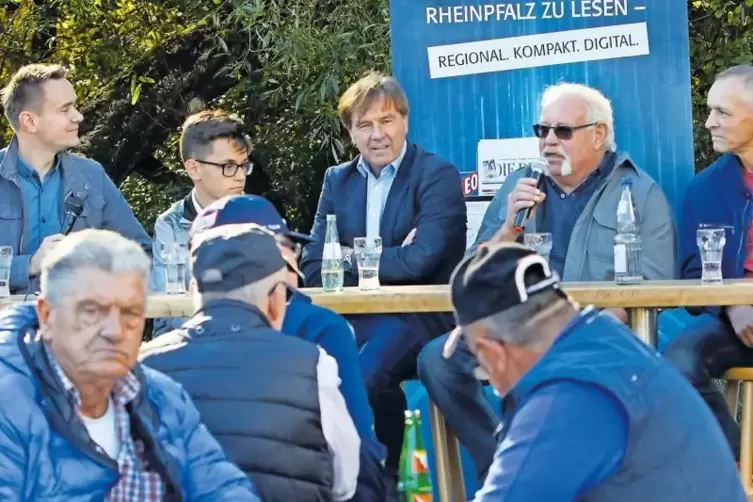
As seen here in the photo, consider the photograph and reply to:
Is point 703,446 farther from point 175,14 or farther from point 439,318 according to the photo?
point 175,14

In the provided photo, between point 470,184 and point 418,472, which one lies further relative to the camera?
point 470,184

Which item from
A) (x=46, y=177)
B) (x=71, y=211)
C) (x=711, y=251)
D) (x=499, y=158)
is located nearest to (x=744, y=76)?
(x=711, y=251)

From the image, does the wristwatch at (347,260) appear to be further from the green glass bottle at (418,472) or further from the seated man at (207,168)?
the green glass bottle at (418,472)

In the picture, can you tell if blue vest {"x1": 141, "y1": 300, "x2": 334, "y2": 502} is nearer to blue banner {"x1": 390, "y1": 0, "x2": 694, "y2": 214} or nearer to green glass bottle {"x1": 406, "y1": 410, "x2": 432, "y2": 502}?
green glass bottle {"x1": 406, "y1": 410, "x2": 432, "y2": 502}

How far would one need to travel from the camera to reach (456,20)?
6875 millimetres

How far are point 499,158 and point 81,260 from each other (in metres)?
3.87

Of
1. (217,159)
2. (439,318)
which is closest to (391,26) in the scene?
(217,159)

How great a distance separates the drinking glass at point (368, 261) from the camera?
5371mm

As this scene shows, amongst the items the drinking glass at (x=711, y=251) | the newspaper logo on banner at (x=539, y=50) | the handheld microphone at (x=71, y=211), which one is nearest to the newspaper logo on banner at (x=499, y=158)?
the newspaper logo on banner at (x=539, y=50)

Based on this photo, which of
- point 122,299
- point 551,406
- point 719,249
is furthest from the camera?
point 719,249

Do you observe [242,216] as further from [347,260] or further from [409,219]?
[409,219]

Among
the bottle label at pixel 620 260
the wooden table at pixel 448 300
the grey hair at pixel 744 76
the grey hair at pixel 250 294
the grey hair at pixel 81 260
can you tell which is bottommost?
the wooden table at pixel 448 300

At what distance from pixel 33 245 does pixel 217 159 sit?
0.87 meters

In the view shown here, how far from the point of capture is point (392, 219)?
237 inches
